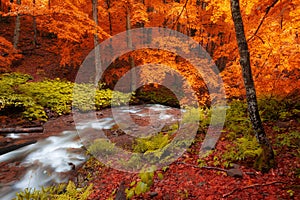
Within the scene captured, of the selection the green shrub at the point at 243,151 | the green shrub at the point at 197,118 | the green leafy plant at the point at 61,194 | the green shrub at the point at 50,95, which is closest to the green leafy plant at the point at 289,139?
the green shrub at the point at 243,151

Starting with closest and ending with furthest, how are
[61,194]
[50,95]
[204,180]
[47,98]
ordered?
1. [204,180]
2. [61,194]
3. [47,98]
4. [50,95]

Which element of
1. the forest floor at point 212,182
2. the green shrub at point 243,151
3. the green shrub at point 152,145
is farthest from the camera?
the green shrub at point 152,145

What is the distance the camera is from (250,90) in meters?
3.98

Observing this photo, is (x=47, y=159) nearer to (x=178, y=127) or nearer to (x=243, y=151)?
(x=178, y=127)

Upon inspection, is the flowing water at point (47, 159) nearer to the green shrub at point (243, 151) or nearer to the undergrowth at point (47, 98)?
the undergrowth at point (47, 98)

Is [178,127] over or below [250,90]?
below

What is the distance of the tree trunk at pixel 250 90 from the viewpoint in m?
3.92

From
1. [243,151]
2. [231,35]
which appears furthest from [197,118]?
[231,35]

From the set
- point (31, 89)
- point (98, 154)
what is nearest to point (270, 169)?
point (98, 154)

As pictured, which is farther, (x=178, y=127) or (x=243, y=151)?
(x=178, y=127)

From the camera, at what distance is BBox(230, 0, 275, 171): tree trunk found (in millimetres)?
3922

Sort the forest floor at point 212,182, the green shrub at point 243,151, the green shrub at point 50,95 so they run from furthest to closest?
1. the green shrub at point 50,95
2. the green shrub at point 243,151
3. the forest floor at point 212,182

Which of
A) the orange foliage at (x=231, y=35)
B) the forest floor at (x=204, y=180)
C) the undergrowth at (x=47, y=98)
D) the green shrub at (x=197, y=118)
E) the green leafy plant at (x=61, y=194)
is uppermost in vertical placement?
the orange foliage at (x=231, y=35)

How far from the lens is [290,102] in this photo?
6.98 m
